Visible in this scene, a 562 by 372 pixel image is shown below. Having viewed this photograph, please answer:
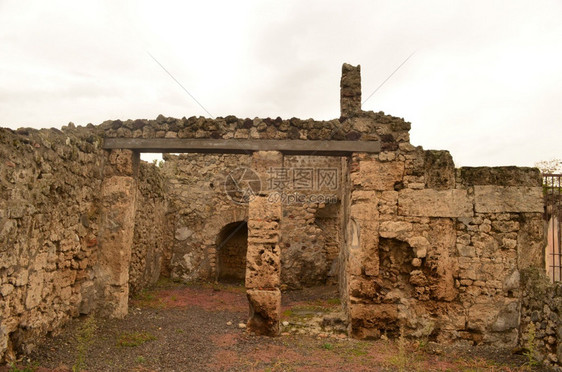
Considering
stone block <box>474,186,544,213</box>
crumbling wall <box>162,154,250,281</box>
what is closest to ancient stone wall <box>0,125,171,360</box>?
crumbling wall <box>162,154,250,281</box>

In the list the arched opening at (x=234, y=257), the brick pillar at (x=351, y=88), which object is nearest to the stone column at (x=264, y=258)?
the brick pillar at (x=351, y=88)

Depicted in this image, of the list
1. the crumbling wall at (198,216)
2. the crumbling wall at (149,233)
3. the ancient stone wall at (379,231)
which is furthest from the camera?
the crumbling wall at (198,216)

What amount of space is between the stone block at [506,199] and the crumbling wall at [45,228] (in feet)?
20.6

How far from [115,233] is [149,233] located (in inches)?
116

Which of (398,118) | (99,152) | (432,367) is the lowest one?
(432,367)

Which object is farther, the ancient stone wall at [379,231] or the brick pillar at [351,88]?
the brick pillar at [351,88]

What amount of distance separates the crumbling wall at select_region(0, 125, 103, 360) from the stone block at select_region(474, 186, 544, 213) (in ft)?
20.6

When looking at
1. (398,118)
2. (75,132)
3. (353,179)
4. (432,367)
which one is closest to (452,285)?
(432,367)

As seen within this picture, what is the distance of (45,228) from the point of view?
4906 mm

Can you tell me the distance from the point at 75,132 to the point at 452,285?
638cm

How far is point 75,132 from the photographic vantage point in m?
5.84

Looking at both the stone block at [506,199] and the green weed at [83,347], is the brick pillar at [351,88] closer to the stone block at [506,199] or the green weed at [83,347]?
the stone block at [506,199]

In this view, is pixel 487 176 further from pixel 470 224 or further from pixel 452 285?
pixel 452 285

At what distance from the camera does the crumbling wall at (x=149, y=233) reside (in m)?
8.36
